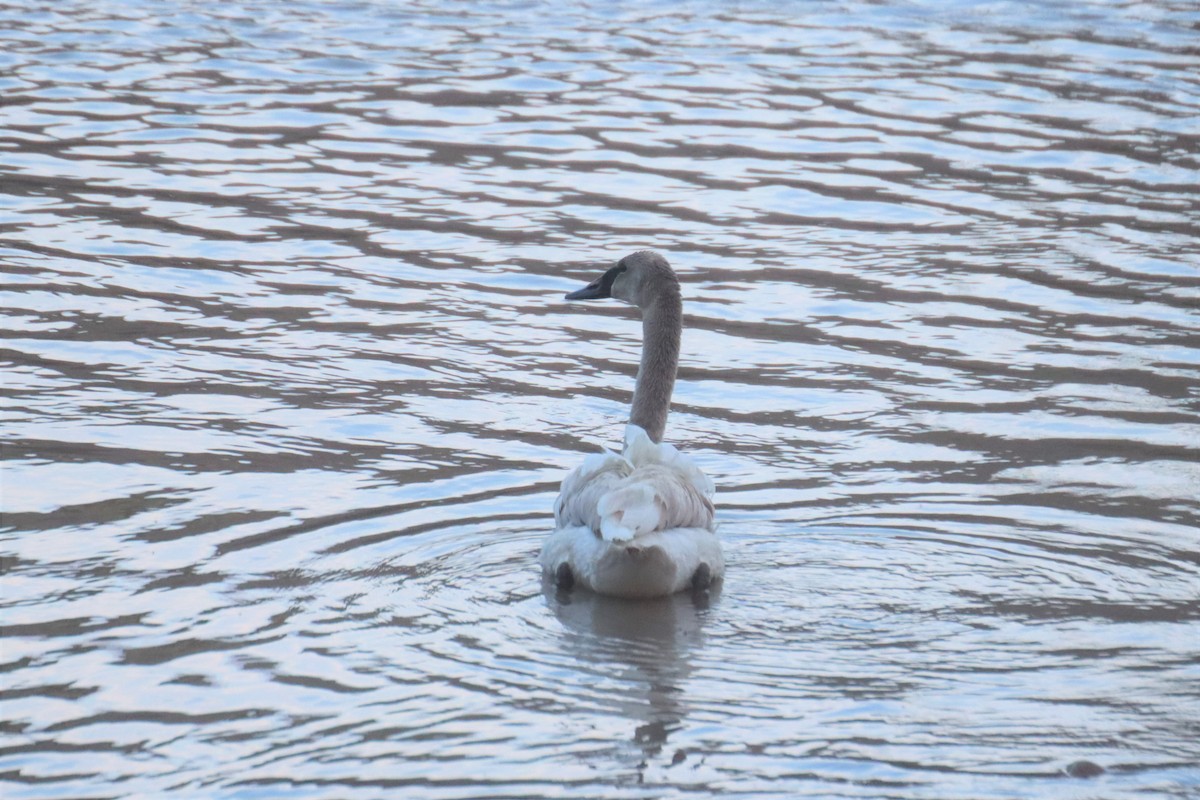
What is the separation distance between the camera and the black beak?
913cm

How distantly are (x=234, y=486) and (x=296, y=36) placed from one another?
13.6 m

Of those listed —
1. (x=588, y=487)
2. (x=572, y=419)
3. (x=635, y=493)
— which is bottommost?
(x=572, y=419)

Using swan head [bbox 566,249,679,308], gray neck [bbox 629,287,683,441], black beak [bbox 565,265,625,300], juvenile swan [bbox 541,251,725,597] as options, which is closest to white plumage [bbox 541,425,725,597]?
juvenile swan [bbox 541,251,725,597]

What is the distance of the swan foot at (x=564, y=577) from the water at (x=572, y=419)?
189mm

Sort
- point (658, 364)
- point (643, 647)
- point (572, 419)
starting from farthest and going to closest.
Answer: point (572, 419) → point (658, 364) → point (643, 647)

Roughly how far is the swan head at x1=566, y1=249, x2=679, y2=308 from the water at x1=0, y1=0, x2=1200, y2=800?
2.40 ft

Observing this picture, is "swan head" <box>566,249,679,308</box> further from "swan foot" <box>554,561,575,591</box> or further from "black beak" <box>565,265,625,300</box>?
"swan foot" <box>554,561,575,591</box>

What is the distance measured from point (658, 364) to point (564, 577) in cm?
185

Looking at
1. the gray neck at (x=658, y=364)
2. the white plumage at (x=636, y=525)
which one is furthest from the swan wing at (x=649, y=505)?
the gray neck at (x=658, y=364)

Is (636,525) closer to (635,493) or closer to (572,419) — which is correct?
(635,493)

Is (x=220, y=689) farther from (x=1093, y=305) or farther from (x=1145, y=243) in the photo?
(x=1145, y=243)

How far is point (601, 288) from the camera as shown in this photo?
925 cm

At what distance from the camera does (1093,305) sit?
1164 centimetres

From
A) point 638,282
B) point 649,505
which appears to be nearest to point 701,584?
point 649,505
